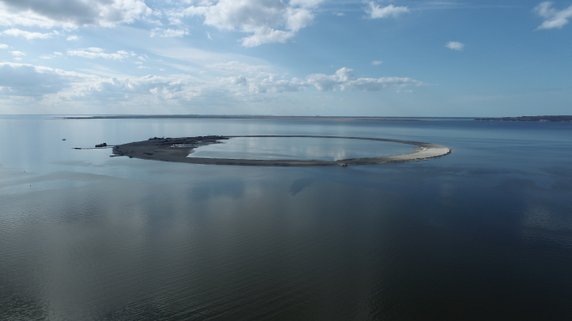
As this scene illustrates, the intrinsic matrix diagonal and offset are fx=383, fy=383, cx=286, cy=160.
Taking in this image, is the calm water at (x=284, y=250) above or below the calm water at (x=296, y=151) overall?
below

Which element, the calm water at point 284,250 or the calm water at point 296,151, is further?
the calm water at point 296,151

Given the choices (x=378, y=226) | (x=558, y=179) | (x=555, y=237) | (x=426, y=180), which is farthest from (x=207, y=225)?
(x=558, y=179)

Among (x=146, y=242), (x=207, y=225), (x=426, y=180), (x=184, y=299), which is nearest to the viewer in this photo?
(x=184, y=299)

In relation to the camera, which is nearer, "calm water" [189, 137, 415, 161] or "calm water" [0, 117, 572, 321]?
"calm water" [0, 117, 572, 321]

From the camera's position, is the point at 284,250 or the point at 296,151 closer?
the point at 284,250

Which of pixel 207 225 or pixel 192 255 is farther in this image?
pixel 207 225

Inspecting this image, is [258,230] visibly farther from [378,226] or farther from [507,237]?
[507,237]

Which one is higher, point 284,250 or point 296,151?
point 296,151

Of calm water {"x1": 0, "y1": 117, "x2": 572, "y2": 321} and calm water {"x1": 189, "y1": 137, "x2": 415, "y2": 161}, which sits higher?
calm water {"x1": 189, "y1": 137, "x2": 415, "y2": 161}
